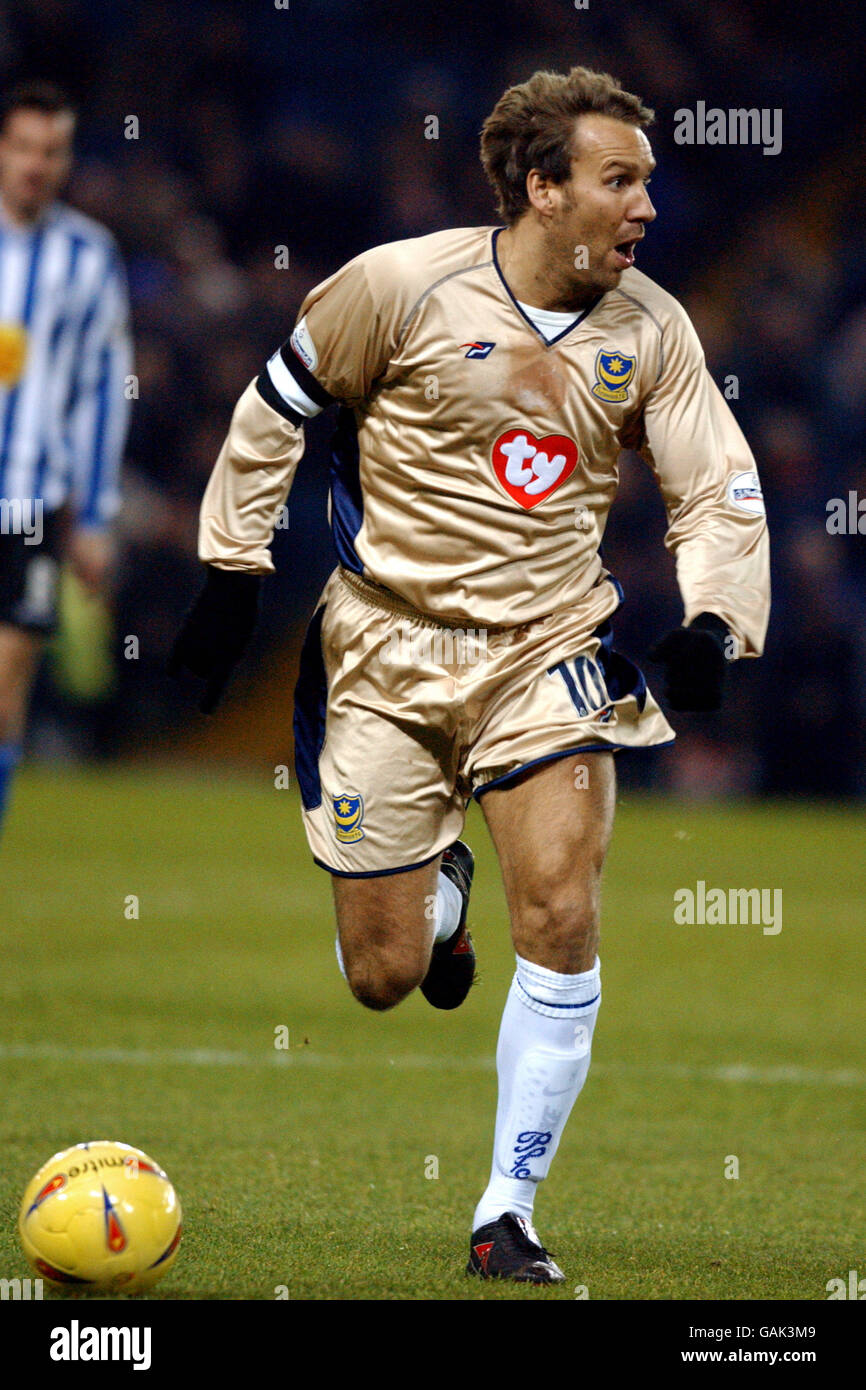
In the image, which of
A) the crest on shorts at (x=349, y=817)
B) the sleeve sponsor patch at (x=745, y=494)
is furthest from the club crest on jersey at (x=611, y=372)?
the crest on shorts at (x=349, y=817)

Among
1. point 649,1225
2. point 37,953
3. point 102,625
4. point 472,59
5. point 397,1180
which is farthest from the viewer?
point 472,59

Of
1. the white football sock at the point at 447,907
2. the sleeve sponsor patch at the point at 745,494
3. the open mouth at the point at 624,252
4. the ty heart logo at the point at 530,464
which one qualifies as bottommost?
the white football sock at the point at 447,907

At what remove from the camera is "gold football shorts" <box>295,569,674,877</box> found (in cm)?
375

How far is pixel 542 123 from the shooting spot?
3.79 meters

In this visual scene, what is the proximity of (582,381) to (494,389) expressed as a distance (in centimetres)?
17

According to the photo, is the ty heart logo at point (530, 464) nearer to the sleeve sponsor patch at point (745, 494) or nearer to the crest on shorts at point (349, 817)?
the sleeve sponsor patch at point (745, 494)

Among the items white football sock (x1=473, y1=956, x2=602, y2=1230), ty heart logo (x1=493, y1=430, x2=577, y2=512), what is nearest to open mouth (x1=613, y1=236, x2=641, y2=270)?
ty heart logo (x1=493, y1=430, x2=577, y2=512)

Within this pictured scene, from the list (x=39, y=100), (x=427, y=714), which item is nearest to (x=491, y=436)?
(x=427, y=714)

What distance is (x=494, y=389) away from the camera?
378 centimetres

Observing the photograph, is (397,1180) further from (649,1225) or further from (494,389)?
(494,389)

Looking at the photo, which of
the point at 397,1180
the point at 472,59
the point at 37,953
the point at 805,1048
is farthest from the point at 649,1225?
the point at 472,59

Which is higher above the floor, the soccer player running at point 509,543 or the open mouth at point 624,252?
the open mouth at point 624,252

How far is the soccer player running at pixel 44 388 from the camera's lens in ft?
19.3

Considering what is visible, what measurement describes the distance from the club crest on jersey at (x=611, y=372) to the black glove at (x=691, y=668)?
0.57 m
